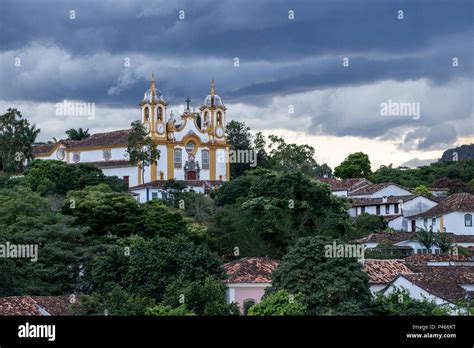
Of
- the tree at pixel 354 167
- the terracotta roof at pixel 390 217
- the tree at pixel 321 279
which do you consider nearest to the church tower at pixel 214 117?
the tree at pixel 354 167

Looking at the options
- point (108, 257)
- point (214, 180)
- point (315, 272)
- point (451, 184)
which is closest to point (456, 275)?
point (315, 272)

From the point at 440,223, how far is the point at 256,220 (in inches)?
592

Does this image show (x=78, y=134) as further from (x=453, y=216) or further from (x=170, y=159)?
(x=453, y=216)

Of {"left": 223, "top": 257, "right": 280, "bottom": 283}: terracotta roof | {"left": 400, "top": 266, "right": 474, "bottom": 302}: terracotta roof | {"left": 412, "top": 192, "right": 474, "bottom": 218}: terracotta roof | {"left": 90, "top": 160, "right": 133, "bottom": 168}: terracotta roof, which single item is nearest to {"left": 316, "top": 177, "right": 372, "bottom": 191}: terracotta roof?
{"left": 412, "top": 192, "right": 474, "bottom": 218}: terracotta roof

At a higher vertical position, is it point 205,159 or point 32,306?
point 205,159

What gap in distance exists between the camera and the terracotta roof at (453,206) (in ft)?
144

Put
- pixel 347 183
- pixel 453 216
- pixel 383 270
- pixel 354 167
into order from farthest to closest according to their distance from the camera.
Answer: pixel 354 167 → pixel 347 183 → pixel 453 216 → pixel 383 270

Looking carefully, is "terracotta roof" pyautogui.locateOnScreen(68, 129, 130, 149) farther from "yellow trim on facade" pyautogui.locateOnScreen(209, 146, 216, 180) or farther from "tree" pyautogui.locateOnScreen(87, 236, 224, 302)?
"tree" pyautogui.locateOnScreen(87, 236, 224, 302)

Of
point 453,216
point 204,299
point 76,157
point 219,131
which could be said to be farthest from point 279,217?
point 76,157

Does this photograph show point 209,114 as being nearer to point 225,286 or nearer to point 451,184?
point 451,184

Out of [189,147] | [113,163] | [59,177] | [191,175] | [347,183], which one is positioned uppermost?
[189,147]

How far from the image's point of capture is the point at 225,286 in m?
23.9

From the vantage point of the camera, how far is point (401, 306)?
1917 cm

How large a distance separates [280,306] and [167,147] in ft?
129
